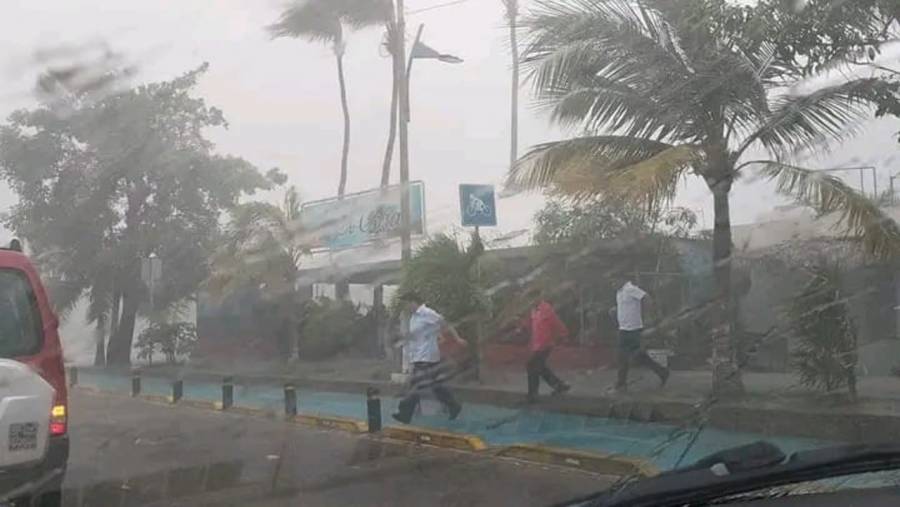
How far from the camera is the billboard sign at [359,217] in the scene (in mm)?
8336

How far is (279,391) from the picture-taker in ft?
32.2

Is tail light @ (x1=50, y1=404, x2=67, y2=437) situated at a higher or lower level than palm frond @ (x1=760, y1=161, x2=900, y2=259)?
lower

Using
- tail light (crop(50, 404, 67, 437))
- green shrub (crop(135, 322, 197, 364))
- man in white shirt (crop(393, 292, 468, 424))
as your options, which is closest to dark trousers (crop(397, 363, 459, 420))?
man in white shirt (crop(393, 292, 468, 424))

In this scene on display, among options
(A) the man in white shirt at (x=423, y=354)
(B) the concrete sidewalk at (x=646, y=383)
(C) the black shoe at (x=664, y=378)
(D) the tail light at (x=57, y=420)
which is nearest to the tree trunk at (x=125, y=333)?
(B) the concrete sidewalk at (x=646, y=383)

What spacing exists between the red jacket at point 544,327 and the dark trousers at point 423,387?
0.99 meters

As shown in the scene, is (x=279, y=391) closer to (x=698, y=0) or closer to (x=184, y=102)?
(x=184, y=102)

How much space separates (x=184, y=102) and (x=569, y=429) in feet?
12.6

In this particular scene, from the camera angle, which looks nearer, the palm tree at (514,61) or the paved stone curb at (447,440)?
the paved stone curb at (447,440)

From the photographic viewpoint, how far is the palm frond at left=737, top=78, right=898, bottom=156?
828 centimetres

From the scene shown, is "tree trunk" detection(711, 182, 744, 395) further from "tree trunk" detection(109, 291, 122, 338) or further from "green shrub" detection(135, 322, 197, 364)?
"tree trunk" detection(109, 291, 122, 338)

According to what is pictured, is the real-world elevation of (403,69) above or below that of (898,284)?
above

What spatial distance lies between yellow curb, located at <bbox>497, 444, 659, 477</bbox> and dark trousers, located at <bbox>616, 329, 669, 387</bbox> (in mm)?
1461

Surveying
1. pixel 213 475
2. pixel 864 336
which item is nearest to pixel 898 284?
pixel 864 336

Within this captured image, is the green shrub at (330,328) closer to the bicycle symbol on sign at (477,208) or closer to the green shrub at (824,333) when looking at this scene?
the bicycle symbol on sign at (477,208)
